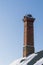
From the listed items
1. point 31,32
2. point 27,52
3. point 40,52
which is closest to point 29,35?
point 31,32

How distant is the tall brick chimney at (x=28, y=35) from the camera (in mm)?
24016

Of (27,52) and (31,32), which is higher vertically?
(31,32)

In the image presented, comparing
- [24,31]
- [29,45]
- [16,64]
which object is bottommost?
[16,64]

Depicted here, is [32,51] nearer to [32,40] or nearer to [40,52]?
[32,40]

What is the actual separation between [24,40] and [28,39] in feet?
1.86

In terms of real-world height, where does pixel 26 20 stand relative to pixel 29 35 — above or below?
above

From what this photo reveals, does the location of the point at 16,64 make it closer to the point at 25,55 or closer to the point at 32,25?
the point at 25,55

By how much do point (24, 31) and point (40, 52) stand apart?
4.49 metres

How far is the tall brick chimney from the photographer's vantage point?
24016mm

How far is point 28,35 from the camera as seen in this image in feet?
79.9

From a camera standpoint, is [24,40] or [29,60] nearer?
[29,60]

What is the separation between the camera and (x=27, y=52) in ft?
77.8

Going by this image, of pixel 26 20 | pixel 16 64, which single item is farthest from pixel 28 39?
pixel 16 64

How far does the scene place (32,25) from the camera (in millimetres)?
24797
